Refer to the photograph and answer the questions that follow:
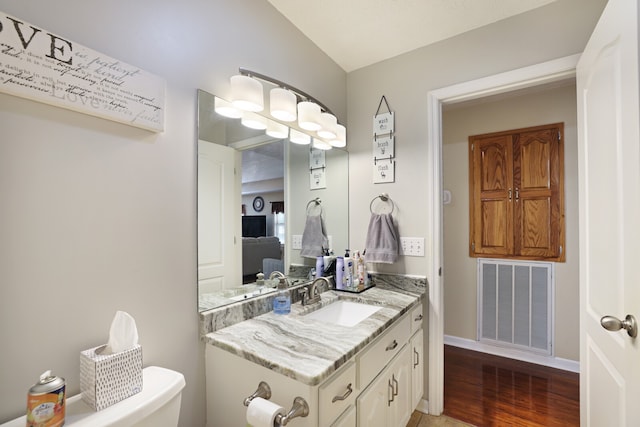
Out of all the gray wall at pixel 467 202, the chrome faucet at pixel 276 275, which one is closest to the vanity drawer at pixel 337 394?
the chrome faucet at pixel 276 275

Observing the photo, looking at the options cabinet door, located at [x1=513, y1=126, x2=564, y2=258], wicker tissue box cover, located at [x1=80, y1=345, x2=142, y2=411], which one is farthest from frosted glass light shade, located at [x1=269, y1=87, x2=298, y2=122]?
cabinet door, located at [x1=513, y1=126, x2=564, y2=258]

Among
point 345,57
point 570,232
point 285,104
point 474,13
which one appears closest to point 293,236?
point 285,104

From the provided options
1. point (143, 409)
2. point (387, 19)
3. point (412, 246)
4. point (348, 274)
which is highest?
point (387, 19)

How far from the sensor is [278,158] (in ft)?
5.45

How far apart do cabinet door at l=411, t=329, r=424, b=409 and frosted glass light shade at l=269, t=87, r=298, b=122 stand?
1.44 metres

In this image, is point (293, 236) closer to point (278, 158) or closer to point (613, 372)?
point (278, 158)

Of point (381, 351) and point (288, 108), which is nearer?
point (381, 351)

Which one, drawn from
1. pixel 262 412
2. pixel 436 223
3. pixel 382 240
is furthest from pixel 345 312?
pixel 262 412

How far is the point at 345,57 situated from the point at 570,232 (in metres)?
2.30

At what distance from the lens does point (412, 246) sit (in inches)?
76.6

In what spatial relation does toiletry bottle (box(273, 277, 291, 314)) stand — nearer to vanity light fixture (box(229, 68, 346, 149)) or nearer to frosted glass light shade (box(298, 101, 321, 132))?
vanity light fixture (box(229, 68, 346, 149))

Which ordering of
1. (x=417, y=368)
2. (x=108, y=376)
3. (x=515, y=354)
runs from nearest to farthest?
(x=108, y=376) → (x=417, y=368) → (x=515, y=354)

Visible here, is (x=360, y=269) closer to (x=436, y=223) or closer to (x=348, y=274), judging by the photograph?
(x=348, y=274)

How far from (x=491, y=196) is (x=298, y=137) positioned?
80.0 inches
